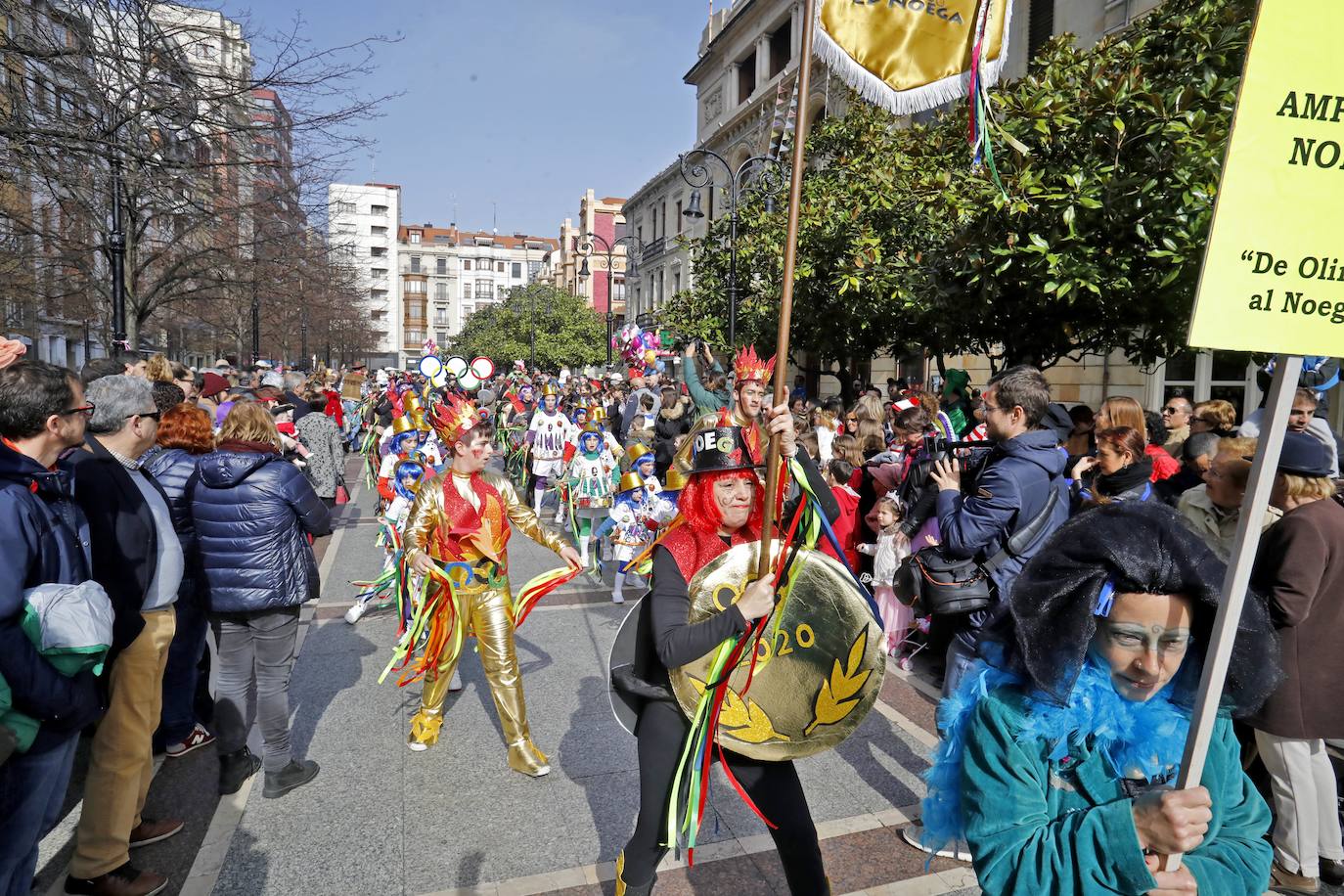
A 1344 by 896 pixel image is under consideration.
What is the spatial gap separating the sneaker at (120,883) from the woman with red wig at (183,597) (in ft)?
4.11

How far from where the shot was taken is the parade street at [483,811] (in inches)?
124

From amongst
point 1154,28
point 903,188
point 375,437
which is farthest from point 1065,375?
point 375,437

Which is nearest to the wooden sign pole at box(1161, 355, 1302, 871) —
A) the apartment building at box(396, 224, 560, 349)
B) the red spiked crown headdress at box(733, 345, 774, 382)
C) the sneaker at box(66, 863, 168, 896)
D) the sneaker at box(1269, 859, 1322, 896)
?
the sneaker at box(1269, 859, 1322, 896)

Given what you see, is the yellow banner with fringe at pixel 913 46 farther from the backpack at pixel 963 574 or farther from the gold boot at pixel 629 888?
the gold boot at pixel 629 888

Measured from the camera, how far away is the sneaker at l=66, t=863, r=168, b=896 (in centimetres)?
293

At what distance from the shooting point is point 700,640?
2.23 metres

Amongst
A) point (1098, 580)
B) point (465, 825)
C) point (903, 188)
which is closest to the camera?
point (1098, 580)

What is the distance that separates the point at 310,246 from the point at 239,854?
13.7m

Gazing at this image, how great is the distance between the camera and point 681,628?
2.30 metres

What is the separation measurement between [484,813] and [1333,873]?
3.56 metres

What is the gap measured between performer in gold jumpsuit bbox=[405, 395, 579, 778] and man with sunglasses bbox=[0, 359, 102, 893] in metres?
1.73

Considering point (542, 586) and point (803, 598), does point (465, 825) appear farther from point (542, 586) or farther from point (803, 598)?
point (803, 598)

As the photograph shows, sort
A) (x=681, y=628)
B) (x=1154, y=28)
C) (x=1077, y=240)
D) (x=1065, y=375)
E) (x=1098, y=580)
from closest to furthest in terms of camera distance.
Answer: (x=1098, y=580) → (x=681, y=628) → (x=1077, y=240) → (x=1154, y=28) → (x=1065, y=375)

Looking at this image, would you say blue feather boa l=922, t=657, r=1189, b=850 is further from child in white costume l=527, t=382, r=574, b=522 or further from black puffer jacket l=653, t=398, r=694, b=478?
child in white costume l=527, t=382, r=574, b=522
